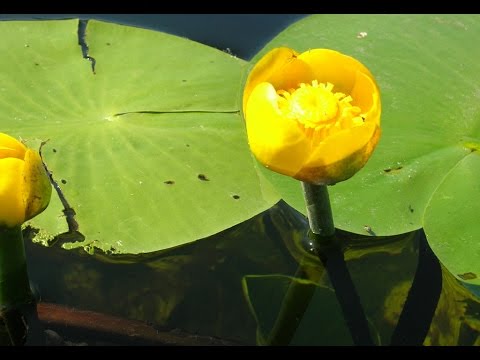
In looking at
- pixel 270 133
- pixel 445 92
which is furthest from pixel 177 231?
pixel 445 92

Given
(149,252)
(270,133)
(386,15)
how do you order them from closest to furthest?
(270,133), (149,252), (386,15)

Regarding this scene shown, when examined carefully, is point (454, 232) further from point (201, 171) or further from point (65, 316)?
point (65, 316)

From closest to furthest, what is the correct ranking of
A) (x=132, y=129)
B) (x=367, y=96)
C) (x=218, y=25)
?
(x=367, y=96) < (x=132, y=129) < (x=218, y=25)

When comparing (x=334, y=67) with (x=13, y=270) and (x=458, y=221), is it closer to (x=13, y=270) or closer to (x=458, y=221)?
(x=458, y=221)

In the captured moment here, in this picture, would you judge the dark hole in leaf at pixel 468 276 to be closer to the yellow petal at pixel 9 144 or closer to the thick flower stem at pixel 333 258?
the thick flower stem at pixel 333 258

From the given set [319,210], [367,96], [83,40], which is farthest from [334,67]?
[83,40]

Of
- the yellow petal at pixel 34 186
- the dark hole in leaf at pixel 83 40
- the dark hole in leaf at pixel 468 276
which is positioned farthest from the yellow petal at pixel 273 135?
the dark hole in leaf at pixel 83 40
